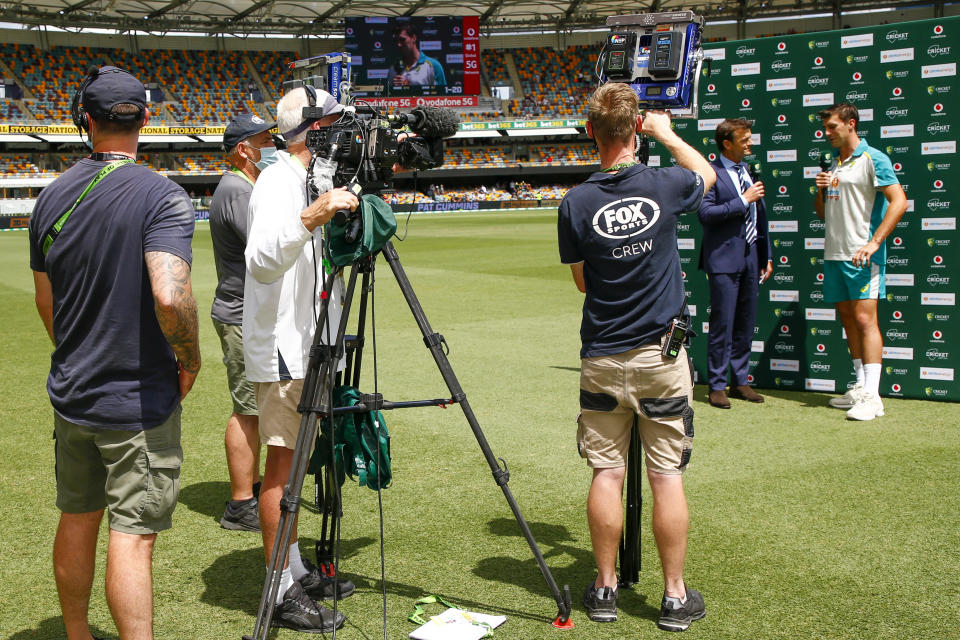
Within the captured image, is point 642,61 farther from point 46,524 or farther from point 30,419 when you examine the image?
point 30,419

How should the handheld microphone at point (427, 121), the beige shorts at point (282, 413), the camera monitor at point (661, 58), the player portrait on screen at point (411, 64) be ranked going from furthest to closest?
1. the player portrait on screen at point (411, 64)
2. the camera monitor at point (661, 58)
3. the beige shorts at point (282, 413)
4. the handheld microphone at point (427, 121)

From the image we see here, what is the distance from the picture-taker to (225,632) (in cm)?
357

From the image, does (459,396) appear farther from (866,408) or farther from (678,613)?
(866,408)

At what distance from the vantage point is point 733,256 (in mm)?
7336

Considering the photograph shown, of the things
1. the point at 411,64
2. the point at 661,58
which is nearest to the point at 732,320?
the point at 661,58

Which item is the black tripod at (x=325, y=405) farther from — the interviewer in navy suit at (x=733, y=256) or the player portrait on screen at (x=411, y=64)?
the player portrait on screen at (x=411, y=64)

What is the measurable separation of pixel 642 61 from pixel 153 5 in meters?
48.9

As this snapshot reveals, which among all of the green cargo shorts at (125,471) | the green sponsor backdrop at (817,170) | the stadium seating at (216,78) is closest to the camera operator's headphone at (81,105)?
the green cargo shorts at (125,471)

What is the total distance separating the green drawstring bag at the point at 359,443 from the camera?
3482 mm

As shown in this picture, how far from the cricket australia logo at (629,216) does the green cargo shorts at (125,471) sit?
1.78 metres

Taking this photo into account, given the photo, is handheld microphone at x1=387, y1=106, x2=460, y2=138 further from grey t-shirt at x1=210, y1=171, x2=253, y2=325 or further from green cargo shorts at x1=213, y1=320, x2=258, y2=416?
green cargo shorts at x1=213, y1=320, x2=258, y2=416

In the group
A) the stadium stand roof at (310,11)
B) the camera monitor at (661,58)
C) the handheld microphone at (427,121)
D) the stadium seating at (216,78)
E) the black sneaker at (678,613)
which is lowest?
the black sneaker at (678,613)

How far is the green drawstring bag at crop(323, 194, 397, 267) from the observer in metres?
3.24

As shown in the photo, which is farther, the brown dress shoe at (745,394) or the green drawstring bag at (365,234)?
the brown dress shoe at (745,394)
